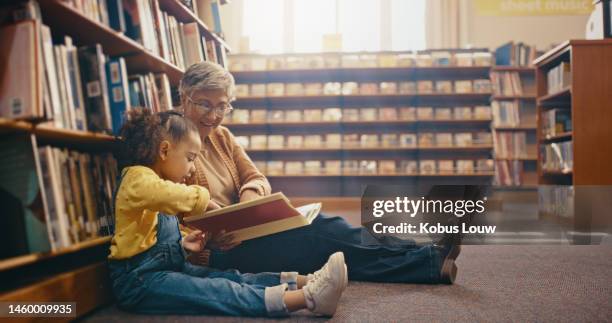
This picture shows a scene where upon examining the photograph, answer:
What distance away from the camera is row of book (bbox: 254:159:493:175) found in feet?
17.1

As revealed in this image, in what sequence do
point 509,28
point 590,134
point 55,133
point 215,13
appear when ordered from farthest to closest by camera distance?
point 509,28
point 590,134
point 215,13
point 55,133

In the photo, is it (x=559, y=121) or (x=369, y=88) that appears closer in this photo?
(x=559, y=121)

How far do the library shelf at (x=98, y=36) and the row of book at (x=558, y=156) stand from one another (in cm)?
259

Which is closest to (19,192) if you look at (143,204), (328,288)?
(143,204)

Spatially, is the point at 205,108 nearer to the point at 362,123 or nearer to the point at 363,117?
the point at 363,117

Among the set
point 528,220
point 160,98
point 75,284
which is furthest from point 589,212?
point 75,284

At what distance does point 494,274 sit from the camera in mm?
1794

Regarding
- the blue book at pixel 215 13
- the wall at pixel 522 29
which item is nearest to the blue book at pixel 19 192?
the blue book at pixel 215 13

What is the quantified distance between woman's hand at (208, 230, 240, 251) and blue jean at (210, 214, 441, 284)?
0.13m

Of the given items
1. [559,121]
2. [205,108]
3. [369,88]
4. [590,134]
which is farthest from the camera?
[369,88]

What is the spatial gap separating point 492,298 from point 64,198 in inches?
49.3

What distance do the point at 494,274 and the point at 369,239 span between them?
1.89 ft

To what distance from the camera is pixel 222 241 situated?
136cm

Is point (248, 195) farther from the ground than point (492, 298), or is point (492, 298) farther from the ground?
point (248, 195)
